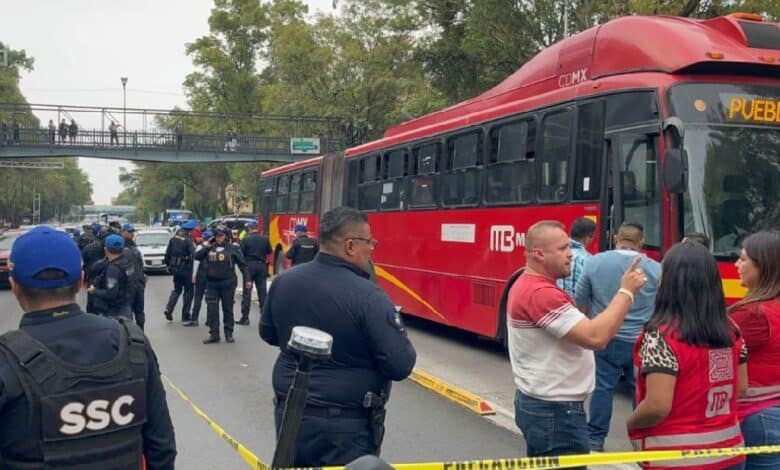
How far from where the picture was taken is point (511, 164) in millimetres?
10227

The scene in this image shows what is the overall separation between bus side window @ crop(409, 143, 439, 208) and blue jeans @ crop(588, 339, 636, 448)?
6257mm

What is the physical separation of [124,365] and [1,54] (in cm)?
2659

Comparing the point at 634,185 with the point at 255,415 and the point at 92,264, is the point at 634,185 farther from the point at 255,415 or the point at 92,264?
the point at 92,264

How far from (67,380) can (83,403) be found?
3.5 inches

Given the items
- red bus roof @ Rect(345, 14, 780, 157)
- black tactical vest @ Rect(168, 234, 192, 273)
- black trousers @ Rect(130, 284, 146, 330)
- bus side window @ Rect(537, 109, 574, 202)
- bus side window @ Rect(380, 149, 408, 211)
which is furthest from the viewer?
black tactical vest @ Rect(168, 234, 192, 273)

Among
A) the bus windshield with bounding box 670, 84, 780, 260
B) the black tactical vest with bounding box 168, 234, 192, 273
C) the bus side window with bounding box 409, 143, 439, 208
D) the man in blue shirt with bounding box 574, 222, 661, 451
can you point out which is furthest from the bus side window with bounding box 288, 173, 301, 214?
the man in blue shirt with bounding box 574, 222, 661, 451

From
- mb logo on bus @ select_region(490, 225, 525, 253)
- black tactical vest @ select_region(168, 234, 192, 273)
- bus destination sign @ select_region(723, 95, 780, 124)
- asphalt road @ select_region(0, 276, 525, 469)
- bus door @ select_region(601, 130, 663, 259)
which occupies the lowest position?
asphalt road @ select_region(0, 276, 525, 469)

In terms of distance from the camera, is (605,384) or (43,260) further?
(605,384)

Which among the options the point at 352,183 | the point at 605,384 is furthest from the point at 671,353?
the point at 352,183

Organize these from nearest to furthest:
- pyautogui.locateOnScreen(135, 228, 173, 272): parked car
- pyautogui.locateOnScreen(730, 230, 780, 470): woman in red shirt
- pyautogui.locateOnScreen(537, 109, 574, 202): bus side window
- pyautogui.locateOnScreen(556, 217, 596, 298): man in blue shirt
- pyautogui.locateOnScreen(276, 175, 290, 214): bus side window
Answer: pyautogui.locateOnScreen(730, 230, 780, 470): woman in red shirt
pyautogui.locateOnScreen(556, 217, 596, 298): man in blue shirt
pyautogui.locateOnScreen(537, 109, 574, 202): bus side window
pyautogui.locateOnScreen(276, 175, 290, 214): bus side window
pyautogui.locateOnScreen(135, 228, 173, 272): parked car

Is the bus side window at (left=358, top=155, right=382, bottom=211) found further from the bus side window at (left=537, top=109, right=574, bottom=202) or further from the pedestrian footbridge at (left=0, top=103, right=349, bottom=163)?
the pedestrian footbridge at (left=0, top=103, right=349, bottom=163)

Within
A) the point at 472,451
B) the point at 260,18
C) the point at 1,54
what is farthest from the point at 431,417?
the point at 260,18

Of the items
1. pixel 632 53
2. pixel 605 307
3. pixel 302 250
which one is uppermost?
pixel 632 53

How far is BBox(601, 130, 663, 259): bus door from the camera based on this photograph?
7.66m
